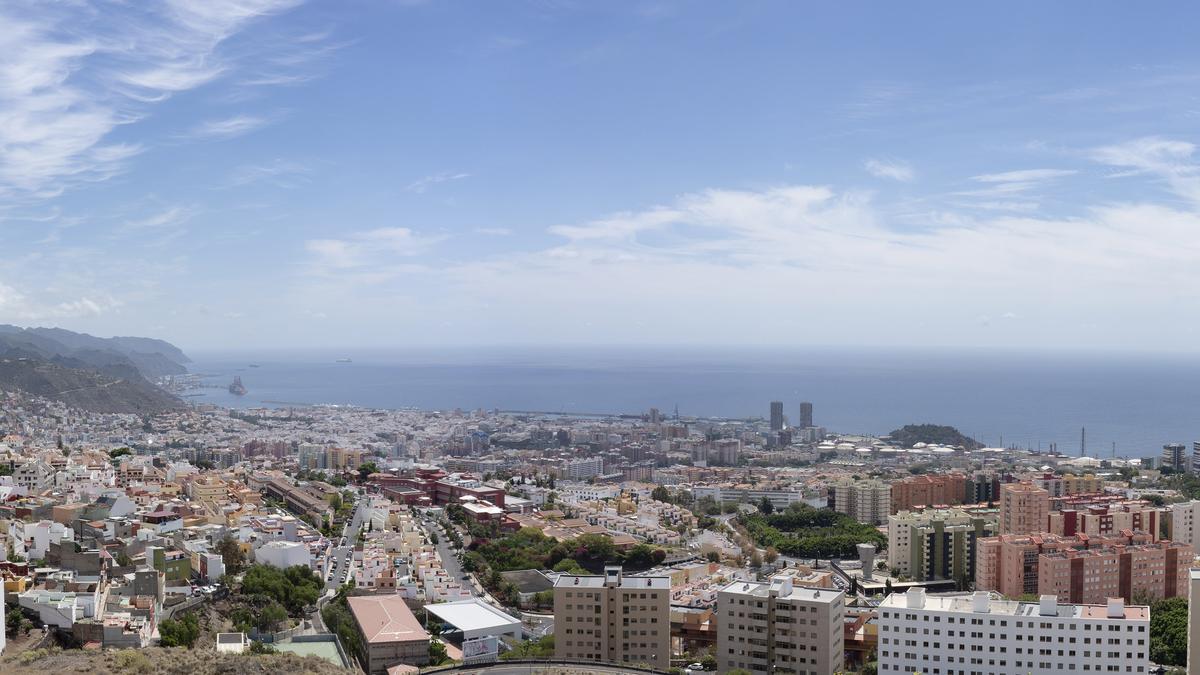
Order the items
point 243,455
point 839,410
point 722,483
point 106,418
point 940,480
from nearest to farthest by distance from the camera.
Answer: point 940,480 → point 722,483 → point 243,455 → point 106,418 → point 839,410

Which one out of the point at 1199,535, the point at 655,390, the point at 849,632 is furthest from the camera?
the point at 655,390

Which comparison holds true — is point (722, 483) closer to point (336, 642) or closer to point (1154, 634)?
point (1154, 634)

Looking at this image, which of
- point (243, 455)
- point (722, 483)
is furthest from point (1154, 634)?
point (243, 455)

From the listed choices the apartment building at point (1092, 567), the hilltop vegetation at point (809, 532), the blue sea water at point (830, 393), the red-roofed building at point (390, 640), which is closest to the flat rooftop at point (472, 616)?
the red-roofed building at point (390, 640)

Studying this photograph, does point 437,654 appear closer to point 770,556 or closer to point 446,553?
point 446,553

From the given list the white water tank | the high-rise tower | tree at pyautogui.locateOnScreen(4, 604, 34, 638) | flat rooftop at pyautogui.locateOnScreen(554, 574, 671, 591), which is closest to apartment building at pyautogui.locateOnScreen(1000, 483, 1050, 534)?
the white water tank

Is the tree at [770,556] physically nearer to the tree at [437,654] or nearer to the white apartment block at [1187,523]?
the white apartment block at [1187,523]
